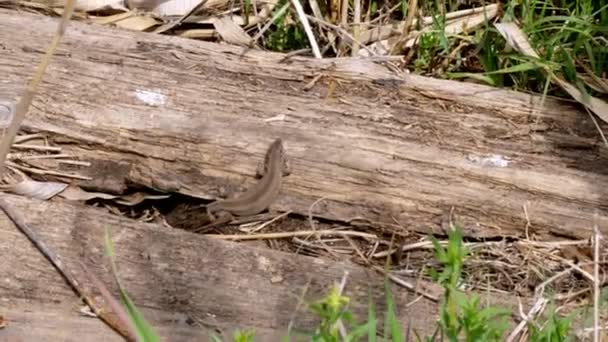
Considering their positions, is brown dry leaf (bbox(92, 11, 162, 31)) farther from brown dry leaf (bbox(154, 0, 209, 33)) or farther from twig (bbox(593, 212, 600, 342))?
twig (bbox(593, 212, 600, 342))

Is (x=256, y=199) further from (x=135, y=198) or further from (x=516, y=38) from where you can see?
(x=516, y=38)

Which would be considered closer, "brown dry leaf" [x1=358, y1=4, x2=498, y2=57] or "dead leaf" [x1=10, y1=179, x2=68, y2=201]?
"dead leaf" [x1=10, y1=179, x2=68, y2=201]

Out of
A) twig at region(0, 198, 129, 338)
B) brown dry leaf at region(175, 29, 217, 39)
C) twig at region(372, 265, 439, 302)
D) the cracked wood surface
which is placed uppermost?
brown dry leaf at region(175, 29, 217, 39)

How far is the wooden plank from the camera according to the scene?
3.00m

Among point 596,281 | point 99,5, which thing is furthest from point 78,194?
point 596,281

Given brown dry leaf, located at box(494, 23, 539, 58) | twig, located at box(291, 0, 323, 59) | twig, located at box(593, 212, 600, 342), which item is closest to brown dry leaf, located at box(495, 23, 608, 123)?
brown dry leaf, located at box(494, 23, 539, 58)

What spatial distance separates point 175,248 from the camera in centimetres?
323

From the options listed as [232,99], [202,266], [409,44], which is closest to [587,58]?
[409,44]

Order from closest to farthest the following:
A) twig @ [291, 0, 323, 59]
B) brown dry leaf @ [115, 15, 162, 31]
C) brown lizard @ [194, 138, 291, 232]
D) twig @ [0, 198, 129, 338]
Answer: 1. twig @ [0, 198, 129, 338]
2. brown lizard @ [194, 138, 291, 232]
3. twig @ [291, 0, 323, 59]
4. brown dry leaf @ [115, 15, 162, 31]

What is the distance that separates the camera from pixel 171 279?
10.3ft

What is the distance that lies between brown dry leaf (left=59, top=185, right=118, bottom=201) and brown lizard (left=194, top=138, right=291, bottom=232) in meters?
0.36

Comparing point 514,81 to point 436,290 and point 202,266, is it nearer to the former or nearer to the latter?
point 436,290

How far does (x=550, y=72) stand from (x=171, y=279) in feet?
5.90

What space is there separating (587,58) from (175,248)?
2086 millimetres
